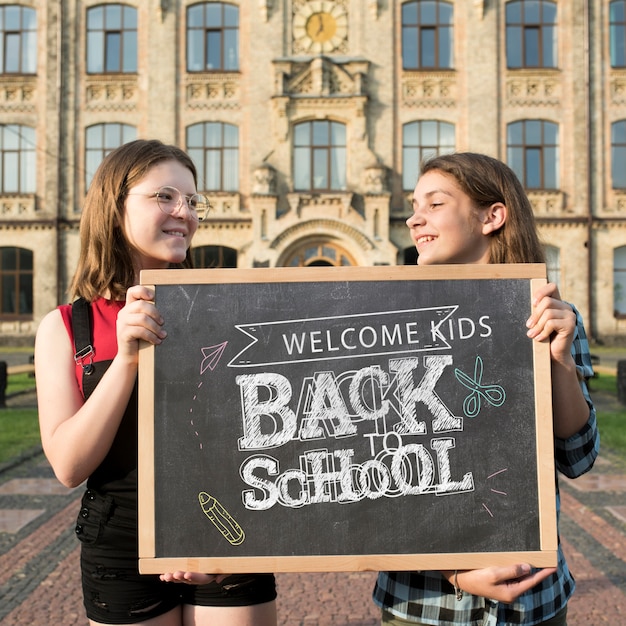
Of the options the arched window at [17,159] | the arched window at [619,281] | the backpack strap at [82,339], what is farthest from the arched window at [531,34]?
the backpack strap at [82,339]

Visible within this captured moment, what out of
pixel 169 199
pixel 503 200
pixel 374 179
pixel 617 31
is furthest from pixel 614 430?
pixel 617 31

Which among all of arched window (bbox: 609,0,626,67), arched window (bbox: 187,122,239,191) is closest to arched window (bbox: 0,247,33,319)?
arched window (bbox: 187,122,239,191)

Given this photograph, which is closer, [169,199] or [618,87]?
[169,199]

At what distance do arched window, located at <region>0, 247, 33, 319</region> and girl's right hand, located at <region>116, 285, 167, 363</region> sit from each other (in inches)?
1038

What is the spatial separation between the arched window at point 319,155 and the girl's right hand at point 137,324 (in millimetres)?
23860

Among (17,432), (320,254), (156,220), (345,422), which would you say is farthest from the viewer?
(320,254)

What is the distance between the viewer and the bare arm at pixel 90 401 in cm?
210

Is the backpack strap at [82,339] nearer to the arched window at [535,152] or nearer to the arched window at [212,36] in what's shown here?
the arched window at [535,152]

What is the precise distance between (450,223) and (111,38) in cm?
2730

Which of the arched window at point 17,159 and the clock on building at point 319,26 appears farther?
the arched window at point 17,159

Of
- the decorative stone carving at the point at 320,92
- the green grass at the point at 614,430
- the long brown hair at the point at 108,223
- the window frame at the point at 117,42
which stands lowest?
the green grass at the point at 614,430

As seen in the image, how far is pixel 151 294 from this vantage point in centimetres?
218

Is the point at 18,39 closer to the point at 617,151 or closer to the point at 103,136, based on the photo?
the point at 103,136

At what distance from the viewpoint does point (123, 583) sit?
7.20 ft
